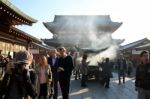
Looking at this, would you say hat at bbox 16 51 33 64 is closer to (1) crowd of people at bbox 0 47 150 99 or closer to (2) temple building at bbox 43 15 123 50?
(1) crowd of people at bbox 0 47 150 99

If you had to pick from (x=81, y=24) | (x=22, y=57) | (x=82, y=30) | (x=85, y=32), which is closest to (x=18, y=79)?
(x=22, y=57)

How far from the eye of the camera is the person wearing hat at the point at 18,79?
4559 mm

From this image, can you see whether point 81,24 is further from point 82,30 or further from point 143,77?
point 143,77

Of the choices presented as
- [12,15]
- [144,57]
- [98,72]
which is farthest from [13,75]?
[98,72]

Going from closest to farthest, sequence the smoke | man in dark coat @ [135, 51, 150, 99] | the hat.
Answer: the hat
man in dark coat @ [135, 51, 150, 99]
the smoke

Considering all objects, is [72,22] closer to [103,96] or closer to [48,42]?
[48,42]

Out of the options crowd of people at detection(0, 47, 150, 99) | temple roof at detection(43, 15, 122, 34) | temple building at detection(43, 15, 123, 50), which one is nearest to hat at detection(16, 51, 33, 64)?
crowd of people at detection(0, 47, 150, 99)

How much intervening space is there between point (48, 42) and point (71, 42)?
11.3 feet

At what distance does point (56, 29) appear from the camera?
4888cm

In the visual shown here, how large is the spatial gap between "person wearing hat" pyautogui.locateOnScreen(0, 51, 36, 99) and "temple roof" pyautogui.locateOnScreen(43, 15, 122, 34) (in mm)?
42901

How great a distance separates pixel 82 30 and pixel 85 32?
34.1 inches

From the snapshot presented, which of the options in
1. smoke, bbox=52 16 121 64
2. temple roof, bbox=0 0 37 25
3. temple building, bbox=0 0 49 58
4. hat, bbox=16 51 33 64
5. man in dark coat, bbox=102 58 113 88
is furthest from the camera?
smoke, bbox=52 16 121 64

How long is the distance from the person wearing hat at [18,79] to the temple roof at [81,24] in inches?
1689

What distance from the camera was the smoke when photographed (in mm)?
46688
